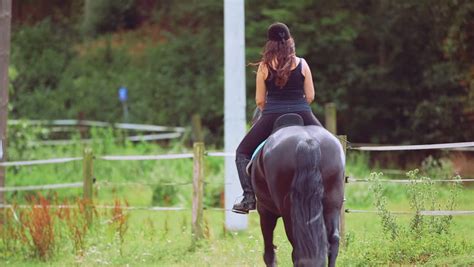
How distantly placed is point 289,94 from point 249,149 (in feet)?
2.02

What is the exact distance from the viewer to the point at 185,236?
13.8 m

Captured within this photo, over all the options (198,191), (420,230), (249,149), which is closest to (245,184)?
(249,149)

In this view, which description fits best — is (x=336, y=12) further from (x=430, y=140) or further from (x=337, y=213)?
(x=337, y=213)

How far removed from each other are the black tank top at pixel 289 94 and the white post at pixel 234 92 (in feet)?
17.0

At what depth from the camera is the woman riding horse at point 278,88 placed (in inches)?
336

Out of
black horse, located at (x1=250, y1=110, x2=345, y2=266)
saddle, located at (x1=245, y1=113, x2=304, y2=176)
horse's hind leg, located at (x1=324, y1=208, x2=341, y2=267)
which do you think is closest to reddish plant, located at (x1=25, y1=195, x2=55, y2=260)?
saddle, located at (x1=245, y1=113, x2=304, y2=176)

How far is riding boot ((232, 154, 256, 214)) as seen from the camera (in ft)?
28.9

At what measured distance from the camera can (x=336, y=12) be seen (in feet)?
95.1

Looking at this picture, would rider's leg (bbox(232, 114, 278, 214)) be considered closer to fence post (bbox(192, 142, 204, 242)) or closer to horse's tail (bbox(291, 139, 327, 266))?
horse's tail (bbox(291, 139, 327, 266))

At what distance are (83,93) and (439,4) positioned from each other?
13934 mm

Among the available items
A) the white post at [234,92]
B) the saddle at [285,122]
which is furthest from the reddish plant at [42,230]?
the saddle at [285,122]

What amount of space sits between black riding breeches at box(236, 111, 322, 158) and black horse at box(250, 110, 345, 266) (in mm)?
324

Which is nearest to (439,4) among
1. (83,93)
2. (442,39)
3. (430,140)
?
(442,39)

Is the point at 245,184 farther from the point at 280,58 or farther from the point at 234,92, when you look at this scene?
the point at 234,92
